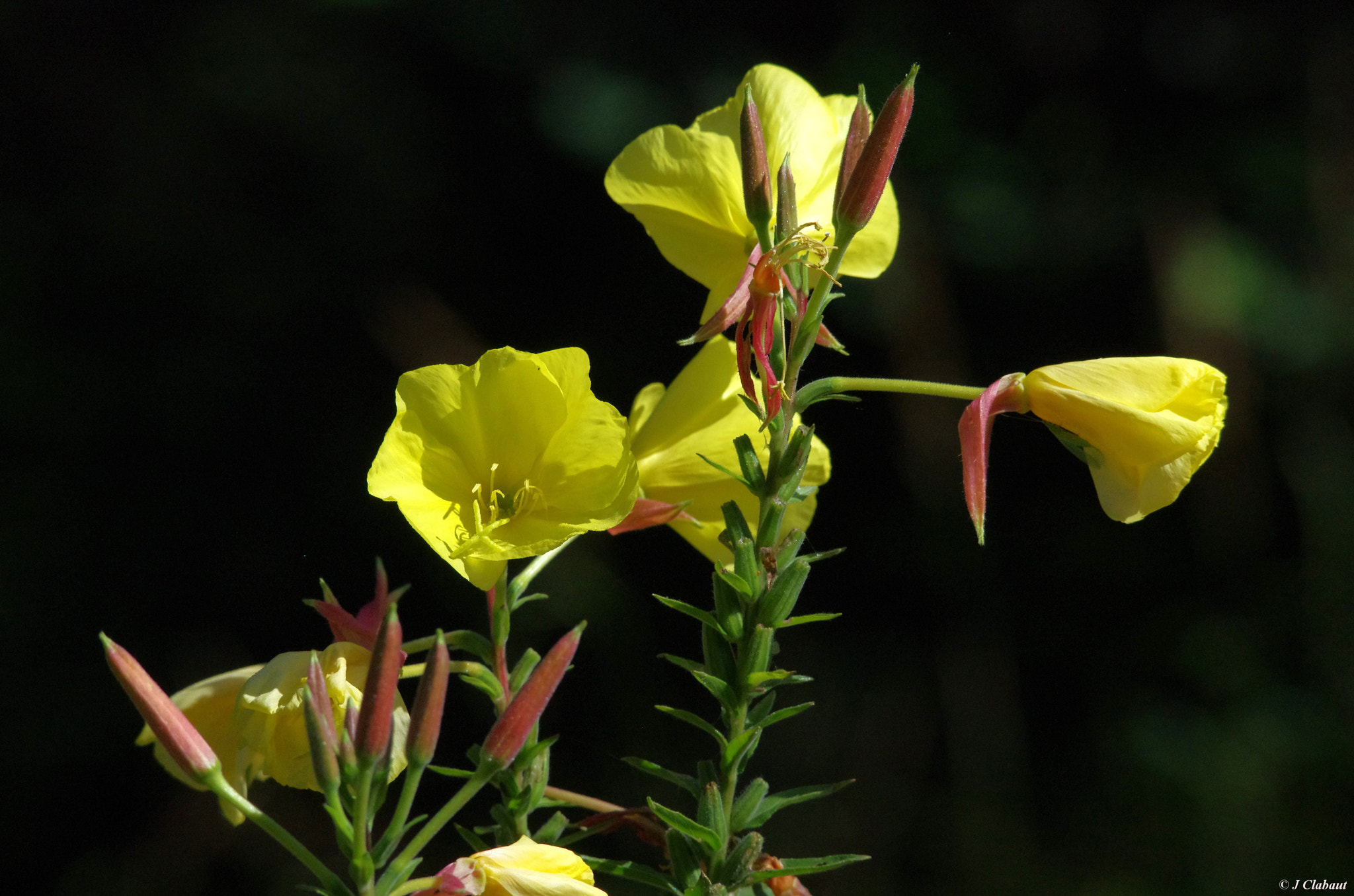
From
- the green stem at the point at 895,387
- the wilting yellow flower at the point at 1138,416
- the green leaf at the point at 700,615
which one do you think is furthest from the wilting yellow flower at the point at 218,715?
the wilting yellow flower at the point at 1138,416

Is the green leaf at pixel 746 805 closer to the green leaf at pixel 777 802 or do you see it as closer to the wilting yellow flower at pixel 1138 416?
the green leaf at pixel 777 802

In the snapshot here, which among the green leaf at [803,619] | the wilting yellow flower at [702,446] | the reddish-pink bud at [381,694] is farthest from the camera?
the wilting yellow flower at [702,446]

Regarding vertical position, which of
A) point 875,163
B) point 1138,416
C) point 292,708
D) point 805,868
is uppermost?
point 875,163

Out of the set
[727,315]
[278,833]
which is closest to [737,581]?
[727,315]

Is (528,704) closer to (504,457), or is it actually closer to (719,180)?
(504,457)

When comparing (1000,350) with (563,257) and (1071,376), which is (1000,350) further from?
(1071,376)

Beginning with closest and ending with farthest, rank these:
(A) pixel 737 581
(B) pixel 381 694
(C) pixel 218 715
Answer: (B) pixel 381 694 → (A) pixel 737 581 → (C) pixel 218 715

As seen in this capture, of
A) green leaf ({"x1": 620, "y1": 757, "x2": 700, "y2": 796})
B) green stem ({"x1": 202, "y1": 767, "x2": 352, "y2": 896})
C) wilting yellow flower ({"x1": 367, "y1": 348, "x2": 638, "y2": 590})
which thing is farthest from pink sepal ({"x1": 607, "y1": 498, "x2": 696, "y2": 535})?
green stem ({"x1": 202, "y1": 767, "x2": 352, "y2": 896})
